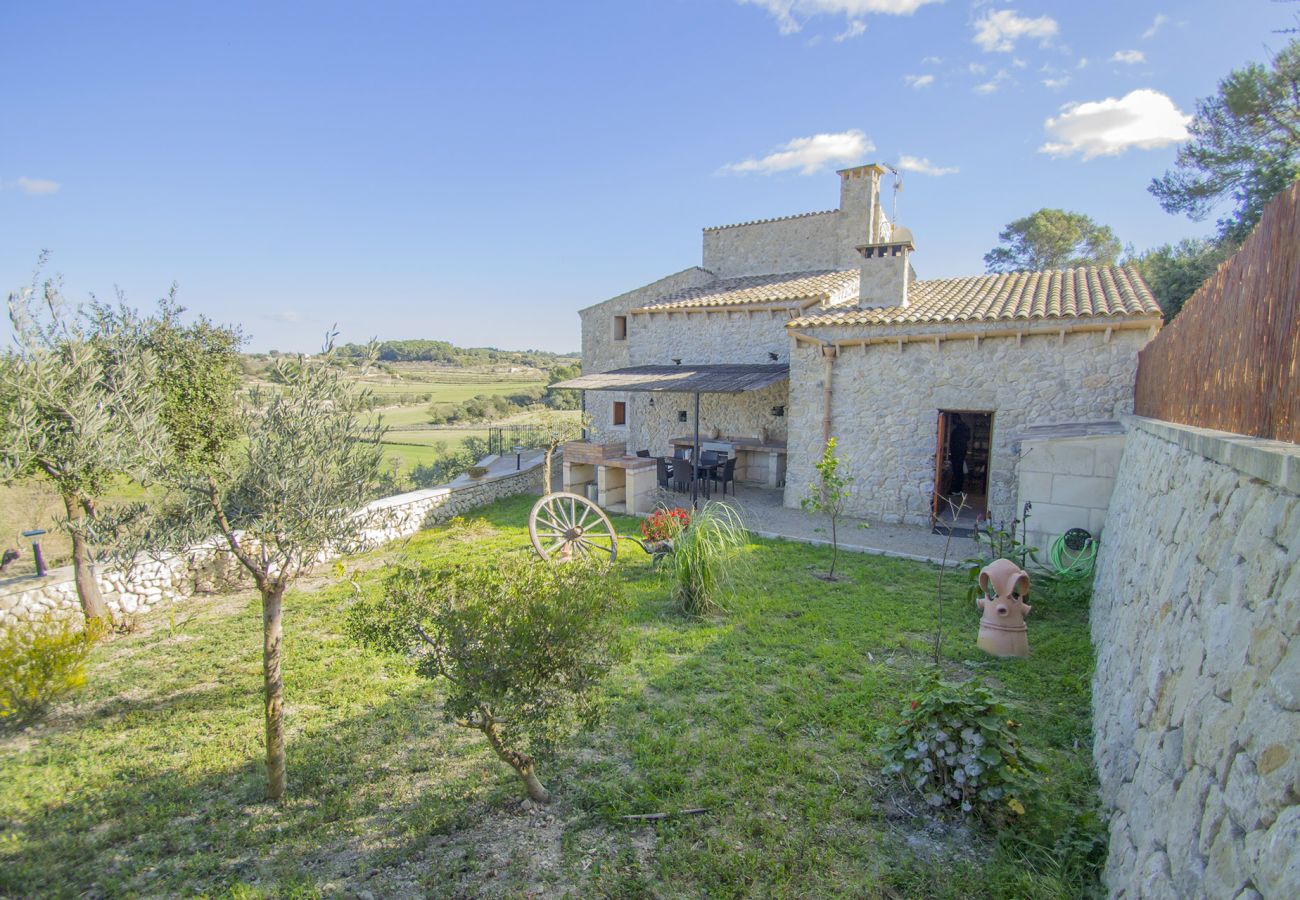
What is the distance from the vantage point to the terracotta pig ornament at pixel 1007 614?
6.21m

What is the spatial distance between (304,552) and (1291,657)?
509cm

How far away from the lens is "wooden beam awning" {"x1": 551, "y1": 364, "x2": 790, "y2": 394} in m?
13.5

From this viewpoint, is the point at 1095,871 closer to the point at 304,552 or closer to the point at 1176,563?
the point at 1176,563

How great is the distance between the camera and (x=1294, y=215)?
283 cm

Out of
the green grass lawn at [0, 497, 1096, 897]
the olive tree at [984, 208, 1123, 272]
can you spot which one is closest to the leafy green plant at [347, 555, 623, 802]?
the green grass lawn at [0, 497, 1096, 897]

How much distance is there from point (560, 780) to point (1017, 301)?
37.9 ft

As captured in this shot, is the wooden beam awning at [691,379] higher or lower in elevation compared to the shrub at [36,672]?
higher

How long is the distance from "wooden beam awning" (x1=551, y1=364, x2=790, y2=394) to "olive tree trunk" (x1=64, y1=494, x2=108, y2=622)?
28.5ft

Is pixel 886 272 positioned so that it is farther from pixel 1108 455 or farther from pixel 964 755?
pixel 964 755

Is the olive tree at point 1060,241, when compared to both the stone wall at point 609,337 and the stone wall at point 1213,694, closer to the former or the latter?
the stone wall at point 609,337

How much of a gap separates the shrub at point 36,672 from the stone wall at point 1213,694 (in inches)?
317

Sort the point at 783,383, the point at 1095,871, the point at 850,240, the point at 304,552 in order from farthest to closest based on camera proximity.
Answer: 1. the point at 850,240
2. the point at 783,383
3. the point at 304,552
4. the point at 1095,871

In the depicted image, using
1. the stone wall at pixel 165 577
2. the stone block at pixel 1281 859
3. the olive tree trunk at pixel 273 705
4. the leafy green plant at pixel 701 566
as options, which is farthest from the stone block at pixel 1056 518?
the olive tree trunk at pixel 273 705

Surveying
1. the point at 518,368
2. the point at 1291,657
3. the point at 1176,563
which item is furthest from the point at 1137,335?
the point at 518,368
